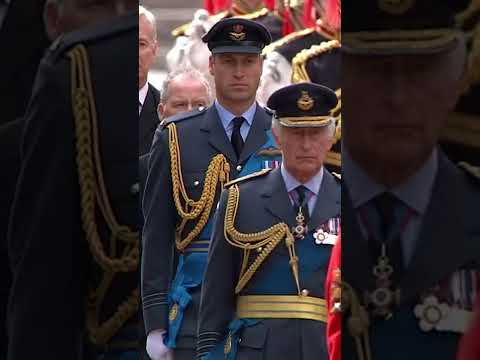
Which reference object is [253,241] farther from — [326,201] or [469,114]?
[469,114]

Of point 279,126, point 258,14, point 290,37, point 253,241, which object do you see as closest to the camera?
point 253,241

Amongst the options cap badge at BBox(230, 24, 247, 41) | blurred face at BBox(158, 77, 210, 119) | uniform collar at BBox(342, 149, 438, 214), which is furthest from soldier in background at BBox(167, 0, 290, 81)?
uniform collar at BBox(342, 149, 438, 214)

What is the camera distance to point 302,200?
18.9 ft

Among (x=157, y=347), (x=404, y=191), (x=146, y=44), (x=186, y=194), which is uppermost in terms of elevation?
(x=146, y=44)

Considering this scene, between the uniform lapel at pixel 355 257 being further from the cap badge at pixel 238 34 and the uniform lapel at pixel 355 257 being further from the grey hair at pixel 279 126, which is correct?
the cap badge at pixel 238 34

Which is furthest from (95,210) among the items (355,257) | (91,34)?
(355,257)

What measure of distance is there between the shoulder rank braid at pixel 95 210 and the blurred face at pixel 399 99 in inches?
21.4

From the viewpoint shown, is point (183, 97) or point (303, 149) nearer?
point (303, 149)

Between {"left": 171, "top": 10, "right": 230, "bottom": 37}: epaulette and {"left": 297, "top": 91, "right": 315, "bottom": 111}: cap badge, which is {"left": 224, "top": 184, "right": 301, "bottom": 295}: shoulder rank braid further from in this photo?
{"left": 171, "top": 10, "right": 230, "bottom": 37}: epaulette

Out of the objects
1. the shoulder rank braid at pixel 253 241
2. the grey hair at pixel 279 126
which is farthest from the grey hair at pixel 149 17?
the shoulder rank braid at pixel 253 241

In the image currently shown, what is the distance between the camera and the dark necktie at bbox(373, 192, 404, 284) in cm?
319

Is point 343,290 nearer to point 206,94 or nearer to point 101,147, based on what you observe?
point 101,147

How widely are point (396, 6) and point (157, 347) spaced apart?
2879 millimetres

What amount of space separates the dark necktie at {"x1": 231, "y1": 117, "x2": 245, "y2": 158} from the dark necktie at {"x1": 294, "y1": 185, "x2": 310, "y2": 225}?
0.41 metres
